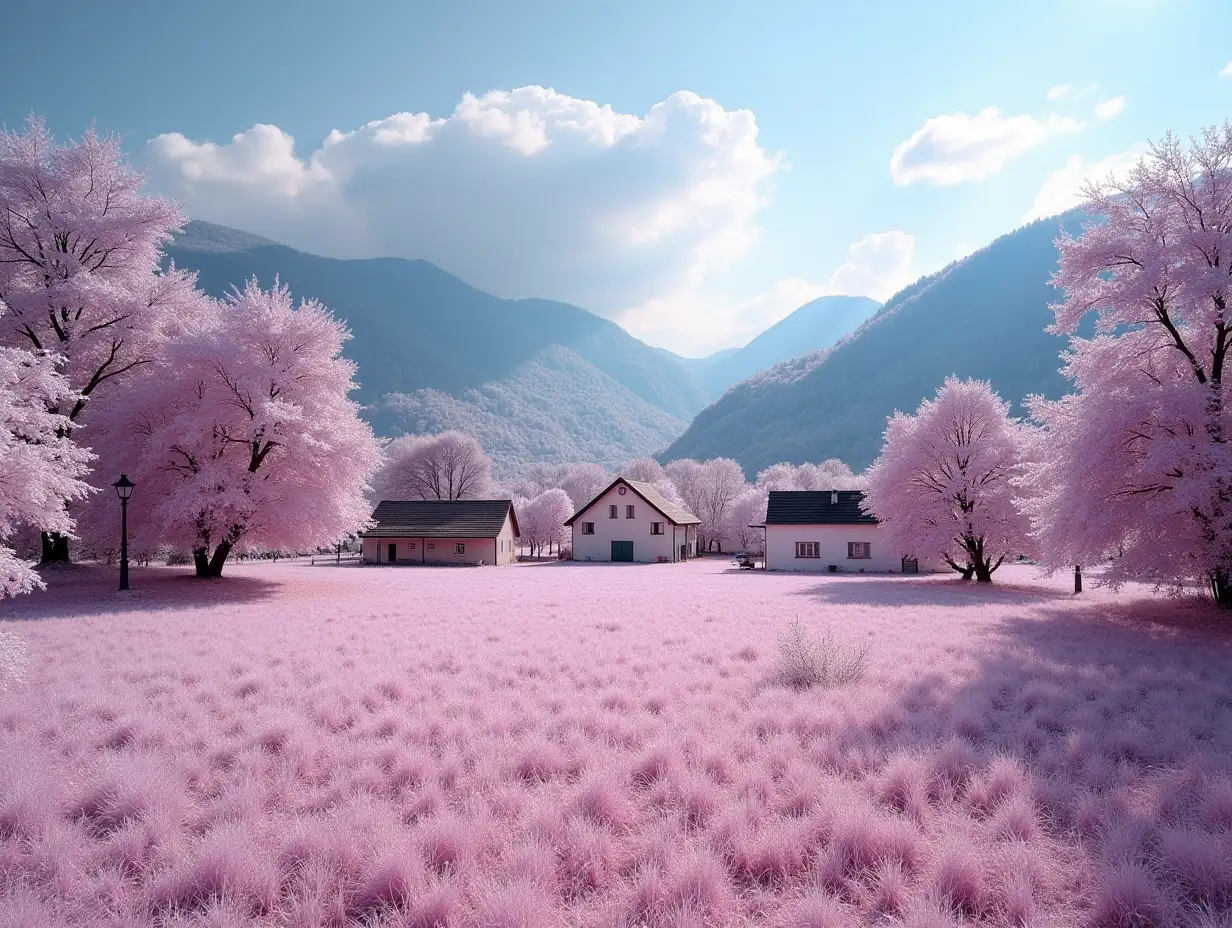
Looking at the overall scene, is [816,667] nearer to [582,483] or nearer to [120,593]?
[120,593]

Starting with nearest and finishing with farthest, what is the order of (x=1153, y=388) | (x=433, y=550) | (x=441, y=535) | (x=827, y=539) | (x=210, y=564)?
(x=1153, y=388)
(x=210, y=564)
(x=827, y=539)
(x=441, y=535)
(x=433, y=550)

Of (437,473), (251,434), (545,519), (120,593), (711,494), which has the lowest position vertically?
(120,593)

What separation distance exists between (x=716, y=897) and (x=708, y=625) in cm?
1154

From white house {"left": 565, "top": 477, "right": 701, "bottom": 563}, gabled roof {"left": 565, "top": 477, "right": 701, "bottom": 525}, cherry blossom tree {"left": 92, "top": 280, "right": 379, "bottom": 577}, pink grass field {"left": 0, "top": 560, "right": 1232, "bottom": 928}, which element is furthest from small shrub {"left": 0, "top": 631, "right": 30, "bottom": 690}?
white house {"left": 565, "top": 477, "right": 701, "bottom": 563}

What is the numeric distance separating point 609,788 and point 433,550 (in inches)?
1928

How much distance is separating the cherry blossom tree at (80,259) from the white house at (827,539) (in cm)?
3797

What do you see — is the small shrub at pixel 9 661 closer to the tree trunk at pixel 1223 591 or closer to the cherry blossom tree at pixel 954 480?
the tree trunk at pixel 1223 591

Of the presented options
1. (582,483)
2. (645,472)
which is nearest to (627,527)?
(645,472)

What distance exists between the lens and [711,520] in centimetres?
7731

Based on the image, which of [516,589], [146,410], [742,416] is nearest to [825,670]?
[516,589]

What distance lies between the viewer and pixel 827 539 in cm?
4478

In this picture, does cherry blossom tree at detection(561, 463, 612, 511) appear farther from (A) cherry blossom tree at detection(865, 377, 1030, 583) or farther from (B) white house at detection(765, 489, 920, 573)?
(A) cherry blossom tree at detection(865, 377, 1030, 583)

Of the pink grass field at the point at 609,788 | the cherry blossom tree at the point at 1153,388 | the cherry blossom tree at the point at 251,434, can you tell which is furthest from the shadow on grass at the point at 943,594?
the cherry blossom tree at the point at 251,434

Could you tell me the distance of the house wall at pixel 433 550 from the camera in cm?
5092
